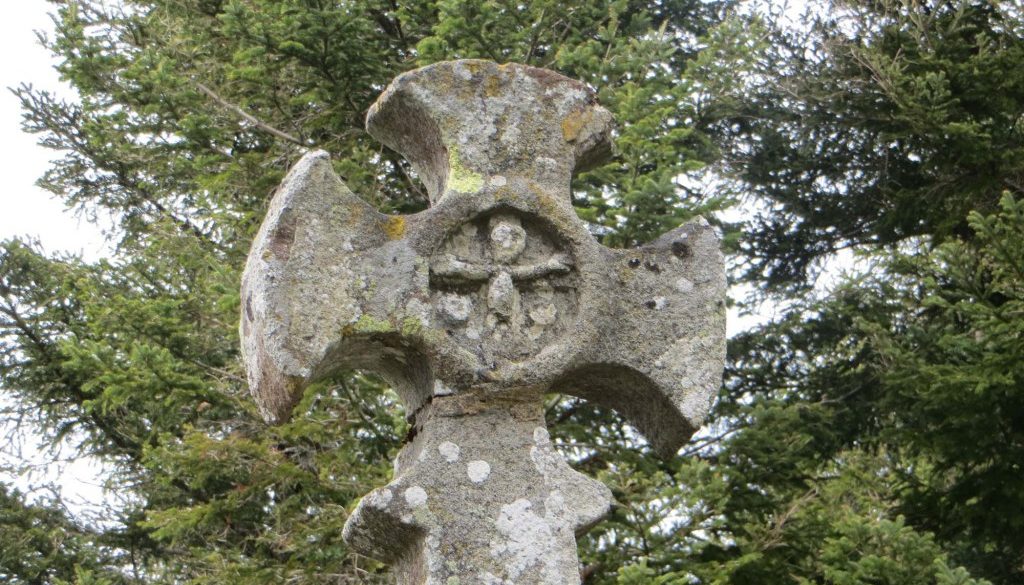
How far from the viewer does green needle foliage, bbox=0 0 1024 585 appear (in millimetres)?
8484

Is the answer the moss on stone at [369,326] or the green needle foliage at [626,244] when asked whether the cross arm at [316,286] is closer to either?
the moss on stone at [369,326]

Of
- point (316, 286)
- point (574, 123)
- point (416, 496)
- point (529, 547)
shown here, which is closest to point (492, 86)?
point (574, 123)

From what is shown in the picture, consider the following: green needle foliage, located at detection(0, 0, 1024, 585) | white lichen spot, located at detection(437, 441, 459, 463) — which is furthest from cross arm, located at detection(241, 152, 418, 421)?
green needle foliage, located at detection(0, 0, 1024, 585)

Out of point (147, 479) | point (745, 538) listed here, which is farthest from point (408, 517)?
point (147, 479)

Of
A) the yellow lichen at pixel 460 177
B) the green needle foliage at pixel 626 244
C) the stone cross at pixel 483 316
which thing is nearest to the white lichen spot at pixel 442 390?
the stone cross at pixel 483 316

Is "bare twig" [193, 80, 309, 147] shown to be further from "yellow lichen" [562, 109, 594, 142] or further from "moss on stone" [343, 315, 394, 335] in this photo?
"moss on stone" [343, 315, 394, 335]

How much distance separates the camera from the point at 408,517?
355 centimetres

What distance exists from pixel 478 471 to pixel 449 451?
10 cm

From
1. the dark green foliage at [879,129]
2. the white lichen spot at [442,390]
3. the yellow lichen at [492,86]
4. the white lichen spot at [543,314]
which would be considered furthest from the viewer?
the dark green foliage at [879,129]

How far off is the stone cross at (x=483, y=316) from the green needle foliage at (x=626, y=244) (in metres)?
2.94

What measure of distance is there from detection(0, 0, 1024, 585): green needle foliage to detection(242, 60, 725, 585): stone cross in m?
2.94

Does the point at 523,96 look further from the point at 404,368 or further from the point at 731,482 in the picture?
the point at 731,482

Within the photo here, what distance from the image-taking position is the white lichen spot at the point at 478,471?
367cm

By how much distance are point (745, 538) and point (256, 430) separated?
358cm
